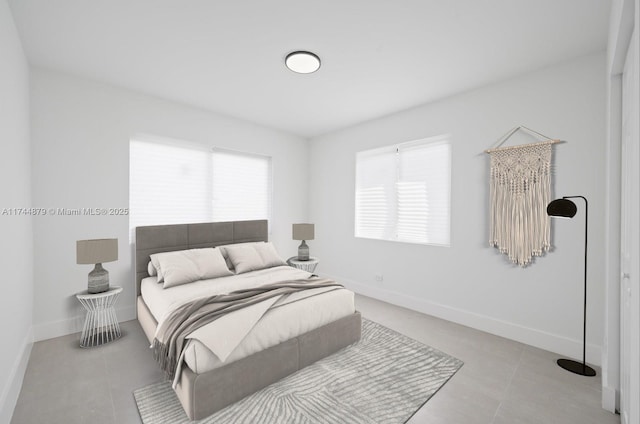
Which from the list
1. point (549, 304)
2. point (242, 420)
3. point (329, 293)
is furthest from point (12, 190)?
point (549, 304)

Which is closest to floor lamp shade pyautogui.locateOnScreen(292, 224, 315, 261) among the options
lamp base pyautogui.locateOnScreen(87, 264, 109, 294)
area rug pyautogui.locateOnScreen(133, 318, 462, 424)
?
area rug pyautogui.locateOnScreen(133, 318, 462, 424)

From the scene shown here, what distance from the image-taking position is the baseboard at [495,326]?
103 inches

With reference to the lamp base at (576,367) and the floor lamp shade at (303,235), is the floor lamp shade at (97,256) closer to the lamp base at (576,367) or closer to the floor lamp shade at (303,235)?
the floor lamp shade at (303,235)

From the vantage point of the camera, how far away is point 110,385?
217cm

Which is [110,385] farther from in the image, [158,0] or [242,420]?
[158,0]

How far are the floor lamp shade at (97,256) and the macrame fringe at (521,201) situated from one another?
4.00m

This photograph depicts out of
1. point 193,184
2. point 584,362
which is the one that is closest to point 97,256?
point 193,184

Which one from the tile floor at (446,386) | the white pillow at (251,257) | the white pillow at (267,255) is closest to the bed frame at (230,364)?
the tile floor at (446,386)

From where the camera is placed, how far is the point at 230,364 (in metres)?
1.94

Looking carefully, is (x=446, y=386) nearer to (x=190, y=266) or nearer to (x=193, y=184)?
(x=190, y=266)

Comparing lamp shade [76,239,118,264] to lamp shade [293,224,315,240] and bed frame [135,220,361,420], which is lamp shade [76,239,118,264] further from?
lamp shade [293,224,315,240]

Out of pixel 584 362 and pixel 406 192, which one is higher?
pixel 406 192

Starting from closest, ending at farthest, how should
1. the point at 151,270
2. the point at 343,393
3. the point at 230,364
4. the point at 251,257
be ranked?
the point at 230,364, the point at 343,393, the point at 151,270, the point at 251,257

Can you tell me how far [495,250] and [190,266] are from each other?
3.43 meters
